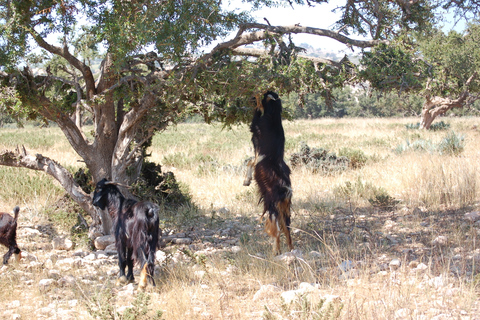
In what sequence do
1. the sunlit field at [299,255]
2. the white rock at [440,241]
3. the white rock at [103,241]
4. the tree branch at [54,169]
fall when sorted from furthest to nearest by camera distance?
the tree branch at [54,169] → the white rock at [103,241] → the white rock at [440,241] → the sunlit field at [299,255]

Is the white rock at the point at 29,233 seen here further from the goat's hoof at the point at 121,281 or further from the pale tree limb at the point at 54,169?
the goat's hoof at the point at 121,281

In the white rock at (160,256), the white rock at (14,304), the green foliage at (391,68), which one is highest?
the green foliage at (391,68)

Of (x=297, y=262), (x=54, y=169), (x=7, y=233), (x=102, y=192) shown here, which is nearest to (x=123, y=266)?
(x=102, y=192)

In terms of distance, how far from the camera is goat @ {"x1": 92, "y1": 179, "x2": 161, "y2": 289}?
505cm

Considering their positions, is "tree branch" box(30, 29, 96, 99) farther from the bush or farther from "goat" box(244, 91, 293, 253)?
the bush

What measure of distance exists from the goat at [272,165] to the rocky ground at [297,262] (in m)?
0.53

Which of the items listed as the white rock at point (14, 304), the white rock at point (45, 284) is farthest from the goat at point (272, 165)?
the white rock at point (14, 304)

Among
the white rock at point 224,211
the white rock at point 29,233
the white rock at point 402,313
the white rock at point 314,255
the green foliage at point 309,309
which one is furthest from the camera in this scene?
the white rock at point 224,211

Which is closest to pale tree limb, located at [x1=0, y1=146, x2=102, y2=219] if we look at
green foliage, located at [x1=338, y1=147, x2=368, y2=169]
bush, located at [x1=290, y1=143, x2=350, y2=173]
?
bush, located at [x1=290, y1=143, x2=350, y2=173]

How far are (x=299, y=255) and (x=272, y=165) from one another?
1312 mm

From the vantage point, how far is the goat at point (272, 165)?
602 cm

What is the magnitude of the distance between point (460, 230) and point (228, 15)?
4.87m

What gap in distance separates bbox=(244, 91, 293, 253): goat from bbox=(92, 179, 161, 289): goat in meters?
1.54

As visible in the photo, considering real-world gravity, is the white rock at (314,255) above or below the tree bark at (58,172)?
below
